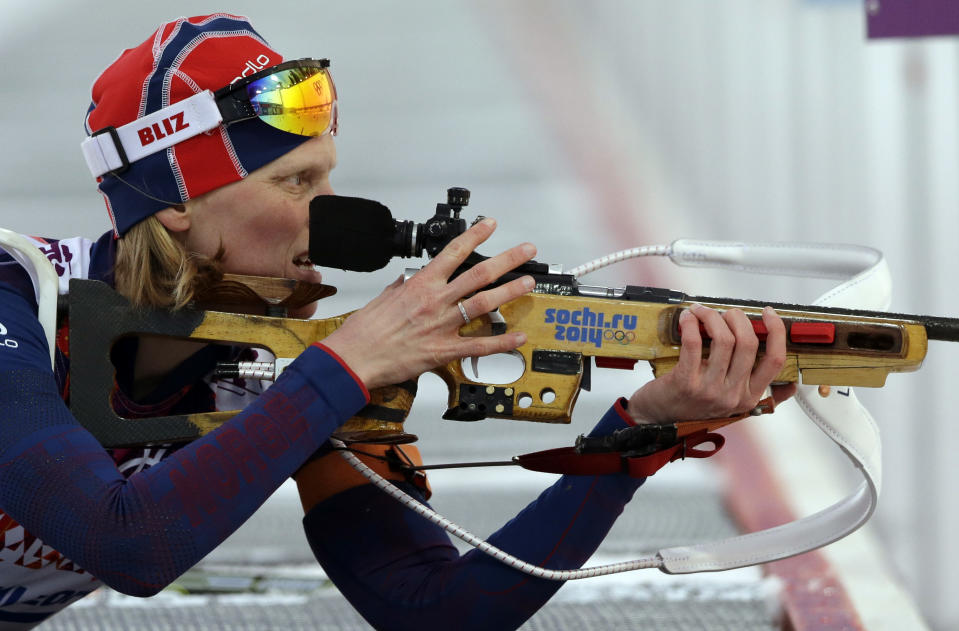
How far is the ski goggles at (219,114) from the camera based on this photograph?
137 centimetres

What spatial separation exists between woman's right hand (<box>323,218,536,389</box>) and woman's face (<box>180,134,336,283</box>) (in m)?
0.22

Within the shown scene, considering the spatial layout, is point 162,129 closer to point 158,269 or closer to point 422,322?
point 158,269

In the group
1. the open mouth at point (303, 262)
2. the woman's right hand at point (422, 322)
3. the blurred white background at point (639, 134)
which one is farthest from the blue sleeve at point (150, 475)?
the blurred white background at point (639, 134)

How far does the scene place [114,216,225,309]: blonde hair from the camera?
4.21 feet

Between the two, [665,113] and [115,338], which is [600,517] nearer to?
[115,338]

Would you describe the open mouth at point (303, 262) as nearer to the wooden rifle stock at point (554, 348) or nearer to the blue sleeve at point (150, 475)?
the wooden rifle stock at point (554, 348)

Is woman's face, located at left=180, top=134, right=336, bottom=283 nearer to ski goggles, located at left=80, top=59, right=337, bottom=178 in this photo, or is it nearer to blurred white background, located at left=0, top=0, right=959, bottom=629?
ski goggles, located at left=80, top=59, right=337, bottom=178

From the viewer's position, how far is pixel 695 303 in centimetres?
124

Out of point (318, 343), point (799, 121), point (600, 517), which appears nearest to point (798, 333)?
point (600, 517)

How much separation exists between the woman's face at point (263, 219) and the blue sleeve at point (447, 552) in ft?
1.07

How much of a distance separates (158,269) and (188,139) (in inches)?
6.4

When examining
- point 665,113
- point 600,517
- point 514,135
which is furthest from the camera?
point 514,135

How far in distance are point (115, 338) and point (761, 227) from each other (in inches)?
95.6

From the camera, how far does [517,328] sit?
1.24 metres
